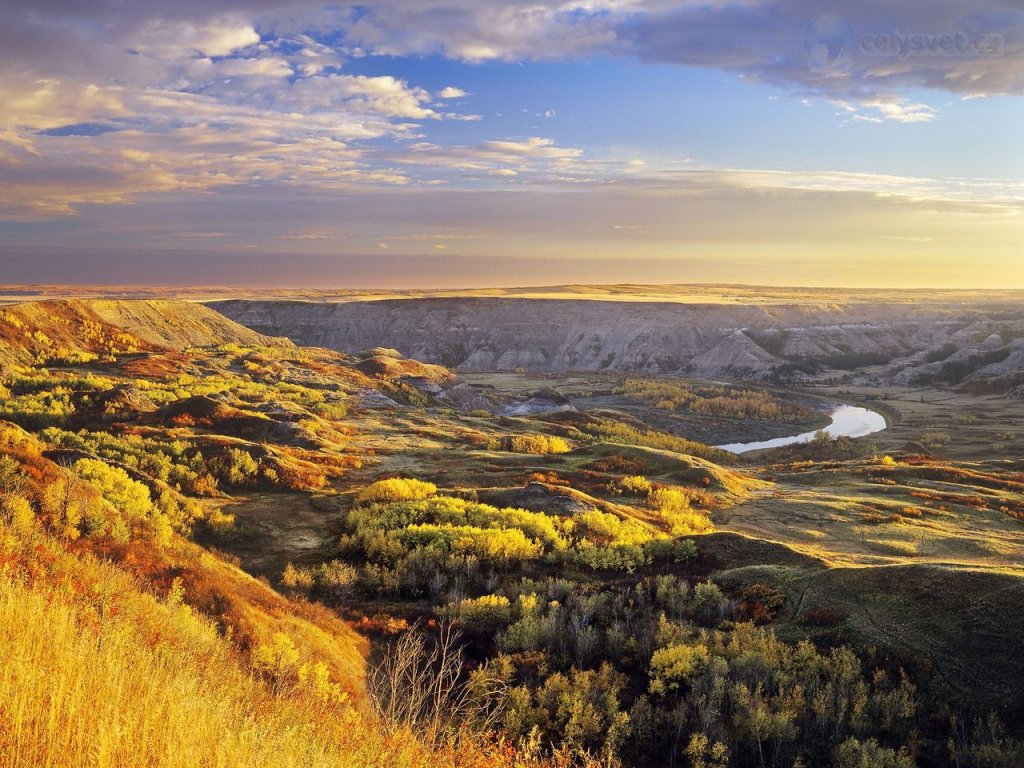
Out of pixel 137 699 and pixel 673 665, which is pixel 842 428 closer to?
pixel 673 665

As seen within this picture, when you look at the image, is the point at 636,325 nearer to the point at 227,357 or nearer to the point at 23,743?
the point at 227,357

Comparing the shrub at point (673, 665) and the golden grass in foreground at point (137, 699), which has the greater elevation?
the golden grass in foreground at point (137, 699)

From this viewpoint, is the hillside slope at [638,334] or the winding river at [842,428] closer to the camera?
the winding river at [842,428]

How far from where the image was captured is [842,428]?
77.4m

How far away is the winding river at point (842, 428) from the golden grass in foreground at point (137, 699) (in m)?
60.3

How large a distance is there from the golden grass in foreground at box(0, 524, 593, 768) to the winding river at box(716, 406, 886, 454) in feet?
198

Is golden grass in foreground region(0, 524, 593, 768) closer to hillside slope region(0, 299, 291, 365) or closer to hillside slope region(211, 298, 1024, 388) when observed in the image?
hillside slope region(0, 299, 291, 365)

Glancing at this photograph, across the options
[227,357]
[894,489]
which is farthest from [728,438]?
[227,357]

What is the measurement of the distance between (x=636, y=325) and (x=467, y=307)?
44.1 metres

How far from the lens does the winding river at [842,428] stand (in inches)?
2689

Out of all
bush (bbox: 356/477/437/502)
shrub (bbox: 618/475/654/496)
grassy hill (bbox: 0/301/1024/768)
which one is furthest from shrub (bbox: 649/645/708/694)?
shrub (bbox: 618/475/654/496)

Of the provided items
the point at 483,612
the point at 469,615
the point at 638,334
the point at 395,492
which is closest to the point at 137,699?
the point at 469,615

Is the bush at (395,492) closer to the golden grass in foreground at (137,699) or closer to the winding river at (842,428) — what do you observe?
the golden grass in foreground at (137,699)

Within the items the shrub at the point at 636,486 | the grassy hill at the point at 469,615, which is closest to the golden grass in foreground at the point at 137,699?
the grassy hill at the point at 469,615
